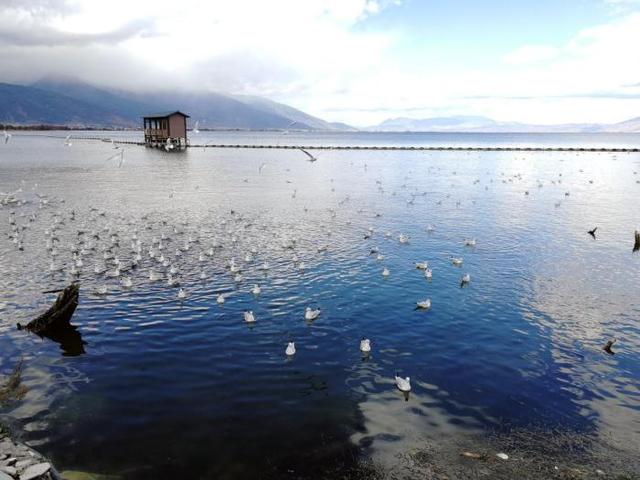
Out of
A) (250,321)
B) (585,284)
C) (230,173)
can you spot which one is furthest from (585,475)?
(230,173)

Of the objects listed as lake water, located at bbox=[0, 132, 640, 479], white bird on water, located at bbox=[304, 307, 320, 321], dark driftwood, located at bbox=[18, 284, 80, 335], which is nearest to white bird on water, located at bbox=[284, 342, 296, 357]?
lake water, located at bbox=[0, 132, 640, 479]

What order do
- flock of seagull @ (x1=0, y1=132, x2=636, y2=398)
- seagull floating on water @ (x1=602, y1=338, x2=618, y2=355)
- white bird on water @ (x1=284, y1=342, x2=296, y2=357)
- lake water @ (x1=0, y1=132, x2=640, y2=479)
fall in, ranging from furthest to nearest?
flock of seagull @ (x1=0, y1=132, x2=636, y2=398) → seagull floating on water @ (x1=602, y1=338, x2=618, y2=355) → white bird on water @ (x1=284, y1=342, x2=296, y2=357) → lake water @ (x1=0, y1=132, x2=640, y2=479)

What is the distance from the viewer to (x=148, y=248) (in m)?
31.0

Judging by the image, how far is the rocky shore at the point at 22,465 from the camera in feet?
32.5

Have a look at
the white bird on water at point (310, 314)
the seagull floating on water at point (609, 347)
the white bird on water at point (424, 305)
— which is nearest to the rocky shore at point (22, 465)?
the white bird on water at point (310, 314)

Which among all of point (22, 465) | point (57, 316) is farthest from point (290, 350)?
point (57, 316)

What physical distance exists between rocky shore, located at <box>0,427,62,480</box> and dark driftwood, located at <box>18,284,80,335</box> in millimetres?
8303

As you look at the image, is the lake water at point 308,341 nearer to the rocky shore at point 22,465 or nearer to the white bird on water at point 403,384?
the white bird on water at point 403,384

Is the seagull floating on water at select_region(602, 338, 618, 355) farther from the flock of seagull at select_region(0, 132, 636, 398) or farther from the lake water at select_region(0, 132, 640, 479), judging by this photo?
the lake water at select_region(0, 132, 640, 479)

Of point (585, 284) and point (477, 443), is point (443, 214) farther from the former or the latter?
point (477, 443)

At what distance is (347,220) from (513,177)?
50.6m

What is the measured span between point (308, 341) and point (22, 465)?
406 inches

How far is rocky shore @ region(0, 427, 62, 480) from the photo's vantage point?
9914mm

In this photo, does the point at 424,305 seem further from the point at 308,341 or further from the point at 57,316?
the point at 57,316
